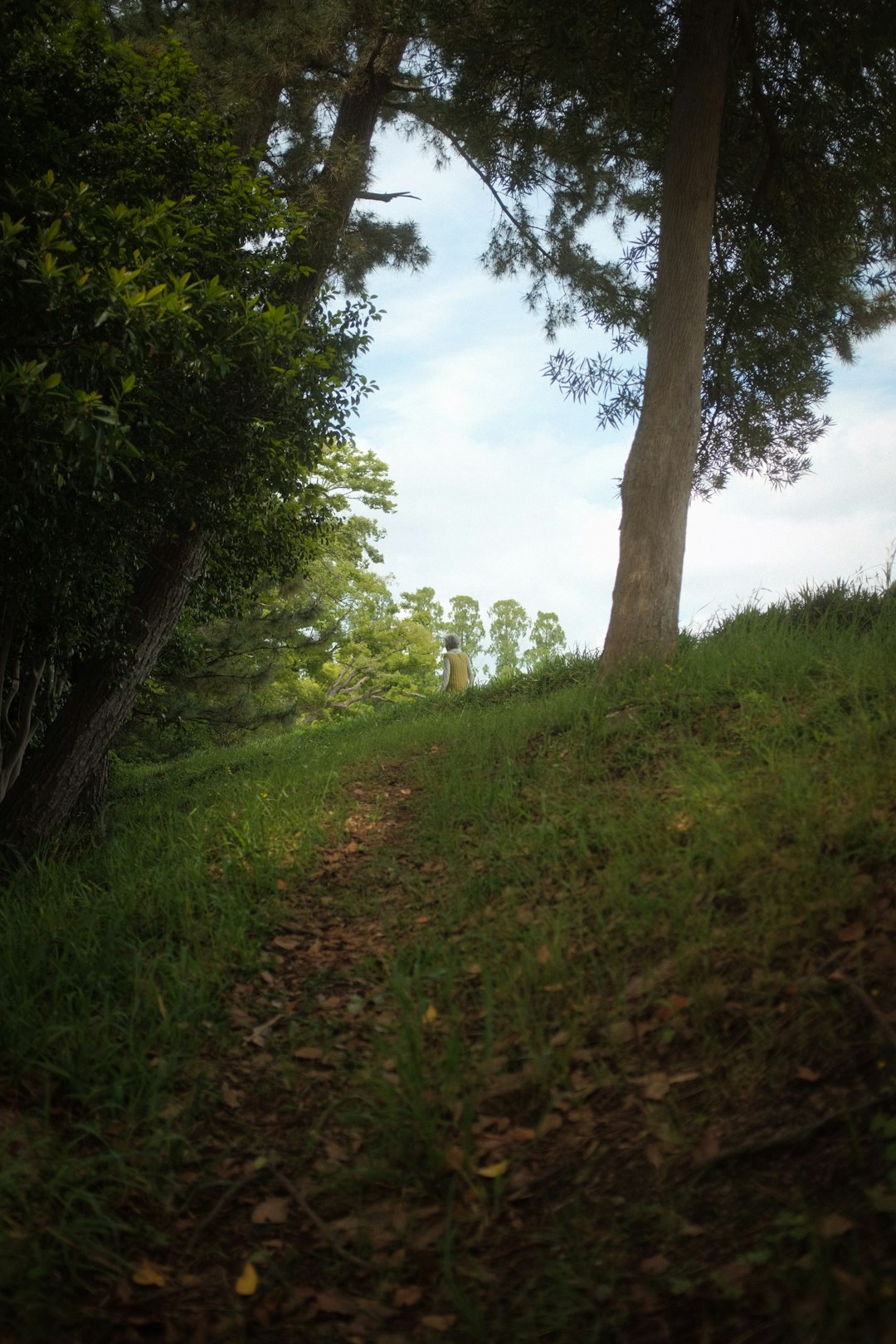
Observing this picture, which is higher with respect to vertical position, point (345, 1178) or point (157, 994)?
Result: point (157, 994)

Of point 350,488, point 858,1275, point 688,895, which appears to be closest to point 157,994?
point 688,895

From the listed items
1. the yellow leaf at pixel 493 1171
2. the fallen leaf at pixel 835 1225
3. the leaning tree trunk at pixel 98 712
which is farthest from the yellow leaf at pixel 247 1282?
the leaning tree trunk at pixel 98 712

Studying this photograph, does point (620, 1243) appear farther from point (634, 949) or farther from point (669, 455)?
point (669, 455)

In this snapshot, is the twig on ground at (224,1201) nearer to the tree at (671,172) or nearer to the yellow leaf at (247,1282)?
the yellow leaf at (247,1282)

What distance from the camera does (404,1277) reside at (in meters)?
2.95

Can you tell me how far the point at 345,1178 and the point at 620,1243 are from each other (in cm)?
108

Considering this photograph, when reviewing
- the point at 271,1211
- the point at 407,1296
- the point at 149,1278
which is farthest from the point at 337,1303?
the point at 149,1278

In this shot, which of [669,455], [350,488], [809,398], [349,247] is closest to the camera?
[669,455]

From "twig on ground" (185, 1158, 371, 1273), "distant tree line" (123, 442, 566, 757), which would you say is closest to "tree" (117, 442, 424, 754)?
"distant tree line" (123, 442, 566, 757)

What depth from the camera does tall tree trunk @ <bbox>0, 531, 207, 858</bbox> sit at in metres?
8.43

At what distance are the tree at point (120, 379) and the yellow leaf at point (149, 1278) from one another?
417 cm

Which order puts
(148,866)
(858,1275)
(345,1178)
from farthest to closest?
1. (148,866)
2. (345,1178)
3. (858,1275)

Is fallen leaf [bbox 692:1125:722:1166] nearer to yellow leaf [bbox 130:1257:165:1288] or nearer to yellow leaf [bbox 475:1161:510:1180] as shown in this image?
yellow leaf [bbox 475:1161:510:1180]

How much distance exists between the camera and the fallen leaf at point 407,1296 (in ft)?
9.31
